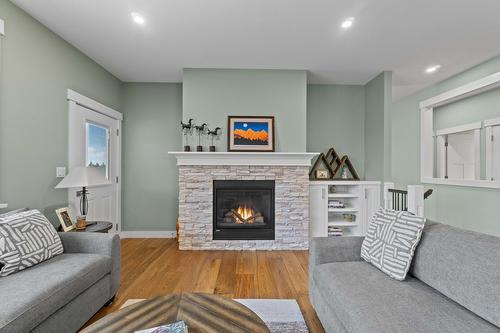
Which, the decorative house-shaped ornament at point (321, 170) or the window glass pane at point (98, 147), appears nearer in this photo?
the window glass pane at point (98, 147)

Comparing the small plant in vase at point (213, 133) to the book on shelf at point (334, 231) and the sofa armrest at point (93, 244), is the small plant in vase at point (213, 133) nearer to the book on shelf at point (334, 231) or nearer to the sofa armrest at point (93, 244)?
the sofa armrest at point (93, 244)

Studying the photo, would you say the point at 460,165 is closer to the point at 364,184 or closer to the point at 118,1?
the point at 364,184

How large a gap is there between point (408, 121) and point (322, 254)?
4560 millimetres

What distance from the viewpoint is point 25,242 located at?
1758mm

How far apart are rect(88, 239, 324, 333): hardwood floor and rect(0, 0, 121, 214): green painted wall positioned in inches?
48.7

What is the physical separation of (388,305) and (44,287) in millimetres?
1920

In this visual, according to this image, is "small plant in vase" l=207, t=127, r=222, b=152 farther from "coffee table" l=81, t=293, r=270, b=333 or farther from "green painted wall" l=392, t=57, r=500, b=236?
"green painted wall" l=392, t=57, r=500, b=236

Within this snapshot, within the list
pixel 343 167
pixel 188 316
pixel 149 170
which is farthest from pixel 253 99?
pixel 188 316

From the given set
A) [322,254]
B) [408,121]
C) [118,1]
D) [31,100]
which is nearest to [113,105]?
[31,100]

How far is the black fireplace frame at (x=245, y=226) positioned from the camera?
3.74 meters

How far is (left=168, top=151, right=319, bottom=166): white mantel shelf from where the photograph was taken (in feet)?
12.0

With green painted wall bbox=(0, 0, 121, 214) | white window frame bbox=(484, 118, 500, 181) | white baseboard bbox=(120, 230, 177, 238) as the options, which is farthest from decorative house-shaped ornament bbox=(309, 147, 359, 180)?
green painted wall bbox=(0, 0, 121, 214)

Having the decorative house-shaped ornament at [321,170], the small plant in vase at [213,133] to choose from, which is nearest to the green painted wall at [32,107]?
the small plant in vase at [213,133]

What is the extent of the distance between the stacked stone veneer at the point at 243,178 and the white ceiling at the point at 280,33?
153cm
